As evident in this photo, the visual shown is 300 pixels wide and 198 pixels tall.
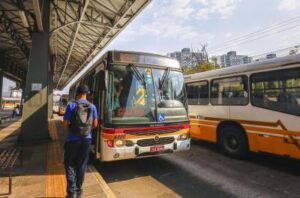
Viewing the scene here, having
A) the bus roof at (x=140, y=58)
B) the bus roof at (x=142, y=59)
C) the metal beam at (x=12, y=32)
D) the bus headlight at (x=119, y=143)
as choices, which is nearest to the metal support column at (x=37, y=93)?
the metal beam at (x=12, y=32)

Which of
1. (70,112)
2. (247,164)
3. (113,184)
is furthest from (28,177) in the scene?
(247,164)

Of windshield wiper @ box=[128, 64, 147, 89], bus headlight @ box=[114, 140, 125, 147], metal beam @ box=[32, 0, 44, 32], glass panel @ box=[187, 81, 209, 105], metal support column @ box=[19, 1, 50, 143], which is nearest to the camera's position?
bus headlight @ box=[114, 140, 125, 147]

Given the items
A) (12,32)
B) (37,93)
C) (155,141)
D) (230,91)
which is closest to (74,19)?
(12,32)

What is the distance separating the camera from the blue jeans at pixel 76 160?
3773 millimetres

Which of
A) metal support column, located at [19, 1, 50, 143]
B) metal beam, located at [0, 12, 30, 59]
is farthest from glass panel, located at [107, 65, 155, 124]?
metal beam, located at [0, 12, 30, 59]

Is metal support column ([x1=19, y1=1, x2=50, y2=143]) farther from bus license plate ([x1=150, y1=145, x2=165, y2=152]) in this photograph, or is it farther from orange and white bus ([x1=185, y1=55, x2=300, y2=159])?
orange and white bus ([x1=185, y1=55, x2=300, y2=159])

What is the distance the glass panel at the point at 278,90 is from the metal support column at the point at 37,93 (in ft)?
25.3

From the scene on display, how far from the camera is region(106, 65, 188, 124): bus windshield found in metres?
4.97

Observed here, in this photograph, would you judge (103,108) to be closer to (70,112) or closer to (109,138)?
(109,138)

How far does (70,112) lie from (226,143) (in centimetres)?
502

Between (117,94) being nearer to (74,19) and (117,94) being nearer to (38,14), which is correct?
(38,14)

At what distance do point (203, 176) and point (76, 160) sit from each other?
2.90m

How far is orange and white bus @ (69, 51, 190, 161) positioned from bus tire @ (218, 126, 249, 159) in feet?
6.11

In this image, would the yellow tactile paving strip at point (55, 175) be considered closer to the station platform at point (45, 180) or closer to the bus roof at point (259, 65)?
the station platform at point (45, 180)
